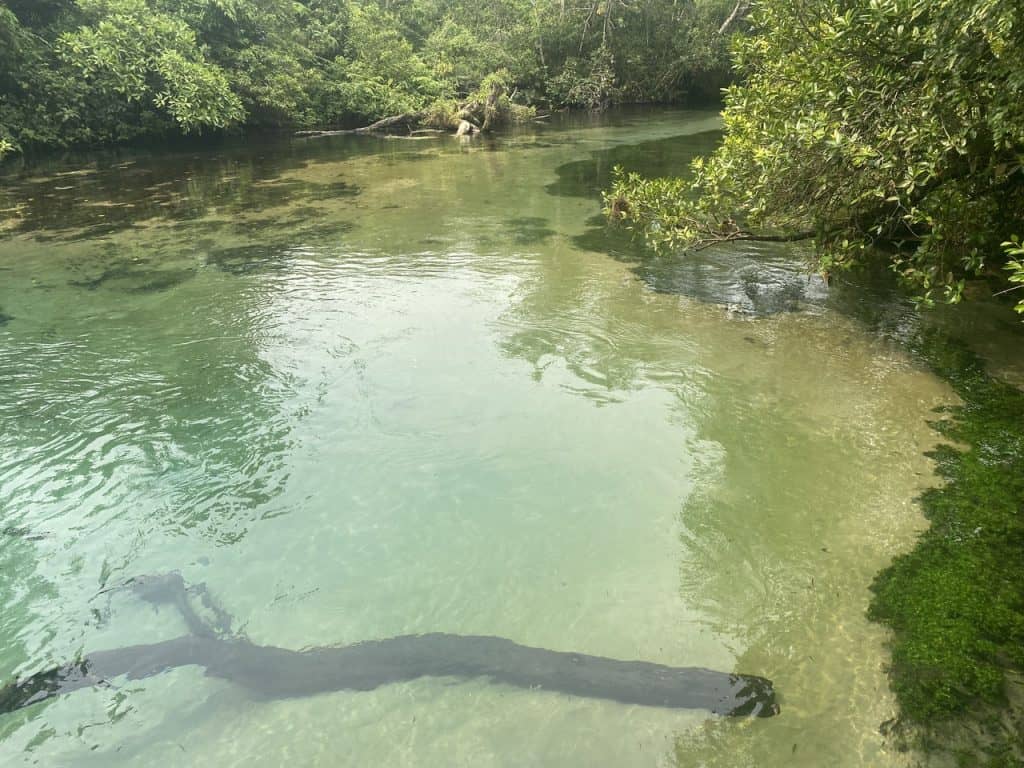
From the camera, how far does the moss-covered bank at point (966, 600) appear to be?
383cm

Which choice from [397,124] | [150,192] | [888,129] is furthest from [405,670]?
[397,124]

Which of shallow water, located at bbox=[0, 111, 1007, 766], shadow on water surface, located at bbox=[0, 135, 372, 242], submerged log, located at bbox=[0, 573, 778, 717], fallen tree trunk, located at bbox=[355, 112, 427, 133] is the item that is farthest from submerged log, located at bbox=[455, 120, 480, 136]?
submerged log, located at bbox=[0, 573, 778, 717]

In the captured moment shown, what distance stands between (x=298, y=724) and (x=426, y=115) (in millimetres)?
33160

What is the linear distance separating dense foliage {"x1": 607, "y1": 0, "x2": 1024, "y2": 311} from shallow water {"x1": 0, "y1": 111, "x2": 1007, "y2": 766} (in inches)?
67.8

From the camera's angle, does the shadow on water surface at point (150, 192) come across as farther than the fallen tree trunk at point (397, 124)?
No

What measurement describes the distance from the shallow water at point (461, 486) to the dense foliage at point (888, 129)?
1.72m

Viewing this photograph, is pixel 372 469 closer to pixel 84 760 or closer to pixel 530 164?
pixel 84 760

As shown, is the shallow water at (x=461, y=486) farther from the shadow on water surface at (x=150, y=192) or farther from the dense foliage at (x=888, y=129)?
the shadow on water surface at (x=150, y=192)

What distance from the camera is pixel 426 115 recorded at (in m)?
32.7

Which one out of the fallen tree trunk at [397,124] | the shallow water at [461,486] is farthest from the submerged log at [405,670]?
the fallen tree trunk at [397,124]

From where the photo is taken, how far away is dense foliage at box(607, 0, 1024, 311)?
545 cm

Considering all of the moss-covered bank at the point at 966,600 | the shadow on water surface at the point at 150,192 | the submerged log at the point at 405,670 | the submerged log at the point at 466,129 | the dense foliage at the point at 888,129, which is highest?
the dense foliage at the point at 888,129

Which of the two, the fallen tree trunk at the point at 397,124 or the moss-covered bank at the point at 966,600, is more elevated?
the fallen tree trunk at the point at 397,124

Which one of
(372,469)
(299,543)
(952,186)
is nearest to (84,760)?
(299,543)
